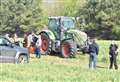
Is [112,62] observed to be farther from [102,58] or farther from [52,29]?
[52,29]

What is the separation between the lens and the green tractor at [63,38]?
26.1m

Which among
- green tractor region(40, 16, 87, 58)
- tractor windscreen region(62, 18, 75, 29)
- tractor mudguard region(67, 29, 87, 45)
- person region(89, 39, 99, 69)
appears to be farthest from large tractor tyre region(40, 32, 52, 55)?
person region(89, 39, 99, 69)

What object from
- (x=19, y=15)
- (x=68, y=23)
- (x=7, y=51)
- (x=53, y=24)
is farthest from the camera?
(x=19, y=15)

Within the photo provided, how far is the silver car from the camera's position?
20.8m

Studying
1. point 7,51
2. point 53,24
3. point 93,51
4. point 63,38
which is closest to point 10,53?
point 7,51

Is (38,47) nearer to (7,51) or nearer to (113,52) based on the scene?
(7,51)

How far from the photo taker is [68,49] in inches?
1032

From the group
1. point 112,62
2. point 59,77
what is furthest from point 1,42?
point 59,77

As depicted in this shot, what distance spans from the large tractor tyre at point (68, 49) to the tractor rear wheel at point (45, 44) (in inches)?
42.2

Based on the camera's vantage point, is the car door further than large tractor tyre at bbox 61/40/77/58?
No

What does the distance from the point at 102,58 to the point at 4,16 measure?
2644 cm

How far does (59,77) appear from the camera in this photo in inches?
498

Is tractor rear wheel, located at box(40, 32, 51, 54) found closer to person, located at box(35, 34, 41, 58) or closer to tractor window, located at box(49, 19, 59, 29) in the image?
tractor window, located at box(49, 19, 59, 29)

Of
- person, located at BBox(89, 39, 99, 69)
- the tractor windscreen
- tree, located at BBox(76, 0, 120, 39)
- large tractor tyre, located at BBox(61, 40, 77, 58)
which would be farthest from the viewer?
tree, located at BBox(76, 0, 120, 39)
